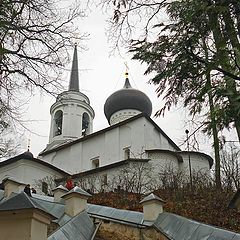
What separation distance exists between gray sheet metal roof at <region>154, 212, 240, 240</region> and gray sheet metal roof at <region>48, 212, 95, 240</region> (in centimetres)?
160

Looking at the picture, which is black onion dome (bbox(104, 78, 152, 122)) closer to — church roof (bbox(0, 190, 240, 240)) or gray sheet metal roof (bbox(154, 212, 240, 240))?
church roof (bbox(0, 190, 240, 240))

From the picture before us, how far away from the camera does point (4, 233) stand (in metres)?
5.14

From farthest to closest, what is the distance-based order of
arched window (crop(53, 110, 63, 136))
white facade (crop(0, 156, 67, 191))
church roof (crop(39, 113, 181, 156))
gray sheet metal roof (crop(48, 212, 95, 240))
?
1. arched window (crop(53, 110, 63, 136))
2. church roof (crop(39, 113, 181, 156))
3. white facade (crop(0, 156, 67, 191))
4. gray sheet metal roof (crop(48, 212, 95, 240))

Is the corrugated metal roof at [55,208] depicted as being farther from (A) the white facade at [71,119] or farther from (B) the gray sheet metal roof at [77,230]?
(A) the white facade at [71,119]

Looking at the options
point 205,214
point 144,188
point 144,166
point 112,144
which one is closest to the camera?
point 205,214

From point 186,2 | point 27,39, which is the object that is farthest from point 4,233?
point 27,39

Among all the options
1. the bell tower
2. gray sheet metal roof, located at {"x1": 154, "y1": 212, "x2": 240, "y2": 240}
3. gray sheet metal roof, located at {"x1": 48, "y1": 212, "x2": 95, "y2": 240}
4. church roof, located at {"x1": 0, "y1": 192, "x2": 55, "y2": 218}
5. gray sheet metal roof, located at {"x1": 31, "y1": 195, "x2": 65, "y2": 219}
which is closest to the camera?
church roof, located at {"x1": 0, "y1": 192, "x2": 55, "y2": 218}

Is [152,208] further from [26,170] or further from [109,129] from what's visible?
[109,129]

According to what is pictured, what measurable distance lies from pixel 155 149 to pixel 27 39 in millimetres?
19893

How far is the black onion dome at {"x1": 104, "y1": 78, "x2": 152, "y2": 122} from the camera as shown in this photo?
3634 centimetres

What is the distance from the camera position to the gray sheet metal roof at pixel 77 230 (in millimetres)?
7414

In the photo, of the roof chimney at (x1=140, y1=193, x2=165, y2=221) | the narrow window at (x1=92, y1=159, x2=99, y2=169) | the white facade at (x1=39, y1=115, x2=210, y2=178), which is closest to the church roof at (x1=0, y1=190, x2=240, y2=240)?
the roof chimney at (x1=140, y1=193, x2=165, y2=221)

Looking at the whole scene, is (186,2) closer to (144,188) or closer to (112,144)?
(144,188)

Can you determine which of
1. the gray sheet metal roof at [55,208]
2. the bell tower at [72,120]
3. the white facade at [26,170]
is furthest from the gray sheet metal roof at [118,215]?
the bell tower at [72,120]
